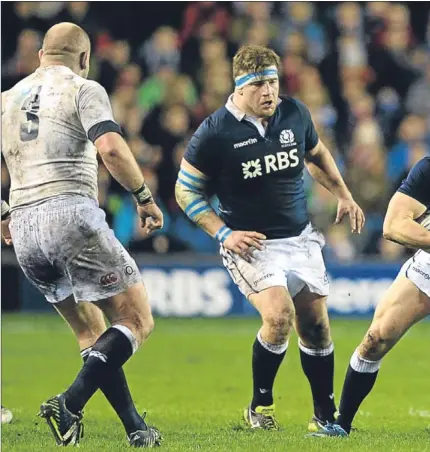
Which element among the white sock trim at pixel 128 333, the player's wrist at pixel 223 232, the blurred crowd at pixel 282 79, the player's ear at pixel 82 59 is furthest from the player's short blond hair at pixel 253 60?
the blurred crowd at pixel 282 79

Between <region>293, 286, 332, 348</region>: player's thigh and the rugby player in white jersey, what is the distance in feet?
4.46

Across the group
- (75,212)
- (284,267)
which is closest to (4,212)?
(75,212)

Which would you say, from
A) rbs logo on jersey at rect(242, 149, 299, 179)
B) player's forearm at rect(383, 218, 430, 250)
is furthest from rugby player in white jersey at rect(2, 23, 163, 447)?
player's forearm at rect(383, 218, 430, 250)

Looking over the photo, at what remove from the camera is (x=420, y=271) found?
27.1 feet

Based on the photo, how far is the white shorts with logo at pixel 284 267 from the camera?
8.80 meters

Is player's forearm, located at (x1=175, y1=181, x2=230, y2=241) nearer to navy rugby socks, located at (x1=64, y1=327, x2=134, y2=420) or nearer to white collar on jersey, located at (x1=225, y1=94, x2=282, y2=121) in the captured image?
white collar on jersey, located at (x1=225, y1=94, x2=282, y2=121)

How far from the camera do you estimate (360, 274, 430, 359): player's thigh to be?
8211mm

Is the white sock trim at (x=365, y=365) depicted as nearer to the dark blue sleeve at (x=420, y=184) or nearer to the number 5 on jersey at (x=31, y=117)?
the dark blue sleeve at (x=420, y=184)

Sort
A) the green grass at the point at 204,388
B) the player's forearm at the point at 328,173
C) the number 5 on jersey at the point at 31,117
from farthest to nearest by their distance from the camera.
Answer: the player's forearm at the point at 328,173 < the green grass at the point at 204,388 < the number 5 on jersey at the point at 31,117

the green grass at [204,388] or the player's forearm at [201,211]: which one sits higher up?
the player's forearm at [201,211]

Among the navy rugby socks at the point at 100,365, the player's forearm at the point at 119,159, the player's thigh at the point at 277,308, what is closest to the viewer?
the player's forearm at the point at 119,159

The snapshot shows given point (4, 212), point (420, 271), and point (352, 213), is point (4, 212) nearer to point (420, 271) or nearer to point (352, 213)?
point (352, 213)

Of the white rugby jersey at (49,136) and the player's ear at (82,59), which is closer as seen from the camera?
the white rugby jersey at (49,136)

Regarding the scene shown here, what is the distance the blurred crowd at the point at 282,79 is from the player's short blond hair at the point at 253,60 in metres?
8.93
